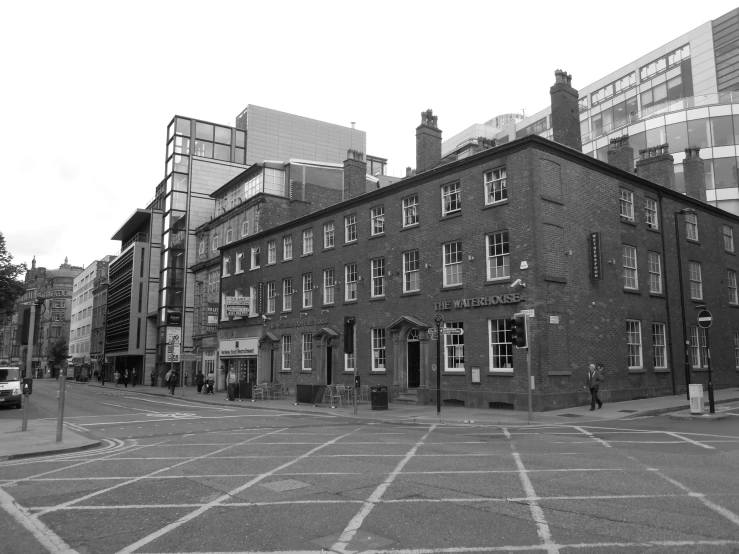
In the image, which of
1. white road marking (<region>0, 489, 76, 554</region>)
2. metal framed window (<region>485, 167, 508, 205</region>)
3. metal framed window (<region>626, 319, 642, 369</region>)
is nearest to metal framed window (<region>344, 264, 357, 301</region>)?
metal framed window (<region>485, 167, 508, 205</region>)

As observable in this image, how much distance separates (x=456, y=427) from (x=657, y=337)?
Answer: 14655mm

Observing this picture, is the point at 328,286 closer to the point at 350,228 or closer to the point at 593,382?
the point at 350,228

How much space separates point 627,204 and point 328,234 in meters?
15.6

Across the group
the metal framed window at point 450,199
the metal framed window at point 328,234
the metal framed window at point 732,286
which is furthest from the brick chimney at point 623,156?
the metal framed window at point 328,234

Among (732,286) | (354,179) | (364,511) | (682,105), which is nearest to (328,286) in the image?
(354,179)

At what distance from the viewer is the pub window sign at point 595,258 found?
933 inches

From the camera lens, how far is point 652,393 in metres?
25.7

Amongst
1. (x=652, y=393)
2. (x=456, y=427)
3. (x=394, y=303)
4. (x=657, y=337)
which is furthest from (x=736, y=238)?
(x=456, y=427)

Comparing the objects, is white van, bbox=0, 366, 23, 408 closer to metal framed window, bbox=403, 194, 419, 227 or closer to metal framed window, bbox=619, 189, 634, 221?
metal framed window, bbox=403, 194, 419, 227

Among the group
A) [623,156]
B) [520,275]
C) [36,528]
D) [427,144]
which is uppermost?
[427,144]

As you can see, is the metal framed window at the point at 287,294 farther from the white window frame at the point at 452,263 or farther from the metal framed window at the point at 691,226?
the metal framed window at the point at 691,226

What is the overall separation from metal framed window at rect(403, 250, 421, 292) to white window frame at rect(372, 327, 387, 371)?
2677 mm

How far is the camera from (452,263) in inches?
996

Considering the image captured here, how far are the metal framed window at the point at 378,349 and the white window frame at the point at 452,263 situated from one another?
489 cm
